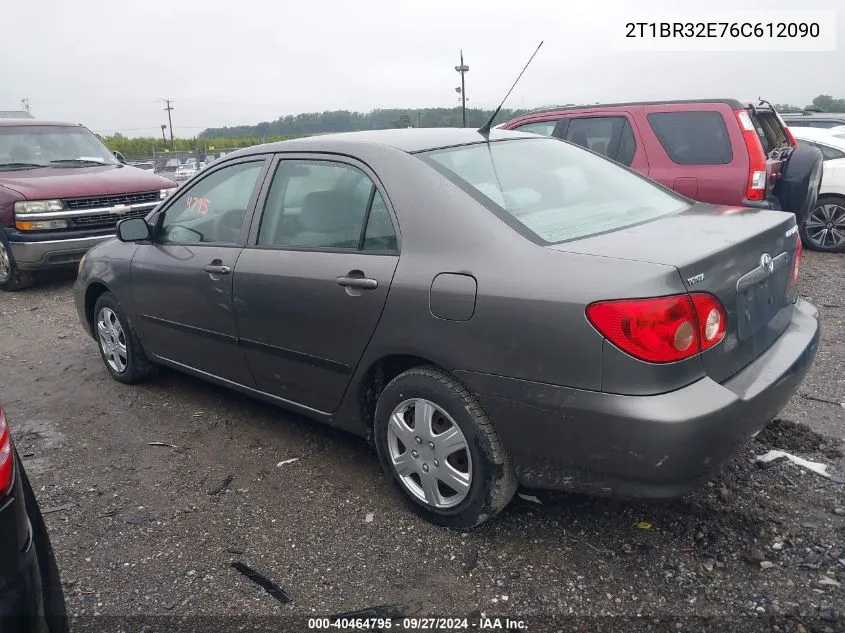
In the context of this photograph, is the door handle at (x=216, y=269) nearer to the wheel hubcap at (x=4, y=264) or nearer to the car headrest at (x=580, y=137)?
the car headrest at (x=580, y=137)

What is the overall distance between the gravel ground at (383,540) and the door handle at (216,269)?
0.96m

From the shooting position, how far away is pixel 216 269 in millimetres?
3822

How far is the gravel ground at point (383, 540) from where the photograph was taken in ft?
8.47

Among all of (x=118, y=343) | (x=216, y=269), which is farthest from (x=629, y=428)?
(x=118, y=343)

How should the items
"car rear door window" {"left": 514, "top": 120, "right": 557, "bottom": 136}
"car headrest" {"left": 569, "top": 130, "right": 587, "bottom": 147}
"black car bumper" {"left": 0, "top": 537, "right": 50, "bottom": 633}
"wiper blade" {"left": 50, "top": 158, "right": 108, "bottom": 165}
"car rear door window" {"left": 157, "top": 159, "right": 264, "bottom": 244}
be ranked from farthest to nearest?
"wiper blade" {"left": 50, "top": 158, "right": 108, "bottom": 165}, "car rear door window" {"left": 514, "top": 120, "right": 557, "bottom": 136}, "car headrest" {"left": 569, "top": 130, "right": 587, "bottom": 147}, "car rear door window" {"left": 157, "top": 159, "right": 264, "bottom": 244}, "black car bumper" {"left": 0, "top": 537, "right": 50, "bottom": 633}

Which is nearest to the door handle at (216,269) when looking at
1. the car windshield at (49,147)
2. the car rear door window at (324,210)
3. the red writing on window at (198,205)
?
the car rear door window at (324,210)

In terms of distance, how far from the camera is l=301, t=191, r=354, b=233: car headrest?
3350 mm

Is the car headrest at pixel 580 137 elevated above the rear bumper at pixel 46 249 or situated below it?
above

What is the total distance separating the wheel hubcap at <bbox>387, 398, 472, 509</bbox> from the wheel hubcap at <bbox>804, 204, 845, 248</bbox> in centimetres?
730

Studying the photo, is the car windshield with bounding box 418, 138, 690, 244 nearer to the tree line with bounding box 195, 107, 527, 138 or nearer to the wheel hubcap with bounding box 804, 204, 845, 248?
the tree line with bounding box 195, 107, 527, 138

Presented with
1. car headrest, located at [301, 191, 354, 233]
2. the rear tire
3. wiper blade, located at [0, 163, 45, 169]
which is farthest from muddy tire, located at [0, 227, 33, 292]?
the rear tire

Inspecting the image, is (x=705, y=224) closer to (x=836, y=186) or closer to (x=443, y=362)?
(x=443, y=362)

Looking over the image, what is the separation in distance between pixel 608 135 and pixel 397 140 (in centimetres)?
465

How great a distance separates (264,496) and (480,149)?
76.6 inches
